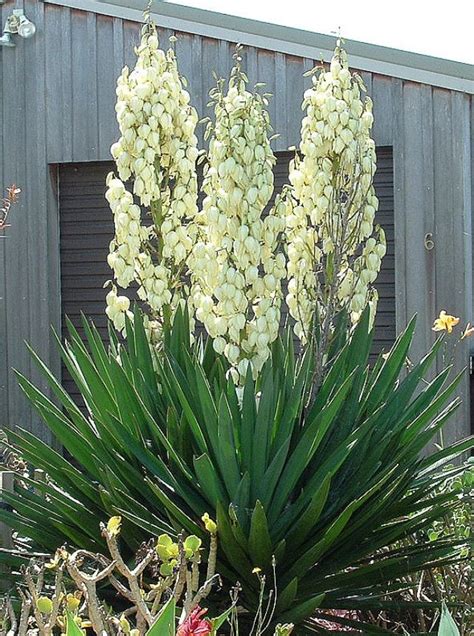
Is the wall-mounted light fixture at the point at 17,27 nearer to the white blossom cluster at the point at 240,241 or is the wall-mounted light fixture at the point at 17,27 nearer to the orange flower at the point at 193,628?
the white blossom cluster at the point at 240,241

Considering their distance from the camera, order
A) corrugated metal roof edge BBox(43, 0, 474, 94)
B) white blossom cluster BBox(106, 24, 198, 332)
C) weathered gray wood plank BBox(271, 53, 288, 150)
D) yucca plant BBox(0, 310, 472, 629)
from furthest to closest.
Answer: weathered gray wood plank BBox(271, 53, 288, 150) → corrugated metal roof edge BBox(43, 0, 474, 94) → white blossom cluster BBox(106, 24, 198, 332) → yucca plant BBox(0, 310, 472, 629)

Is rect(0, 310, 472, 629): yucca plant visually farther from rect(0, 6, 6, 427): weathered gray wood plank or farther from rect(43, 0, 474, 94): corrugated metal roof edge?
rect(0, 6, 6, 427): weathered gray wood plank

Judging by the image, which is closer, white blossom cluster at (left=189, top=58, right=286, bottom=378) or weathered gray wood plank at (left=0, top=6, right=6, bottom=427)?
white blossom cluster at (left=189, top=58, right=286, bottom=378)

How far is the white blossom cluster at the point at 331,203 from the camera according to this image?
3.88 metres

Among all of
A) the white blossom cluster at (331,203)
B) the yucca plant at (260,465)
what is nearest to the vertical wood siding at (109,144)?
the yucca plant at (260,465)

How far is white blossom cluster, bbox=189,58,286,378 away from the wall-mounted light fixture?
155 inches

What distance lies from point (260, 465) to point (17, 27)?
4.75 metres

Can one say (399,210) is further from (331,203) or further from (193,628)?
(193,628)

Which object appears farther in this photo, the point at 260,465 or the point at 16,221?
the point at 16,221

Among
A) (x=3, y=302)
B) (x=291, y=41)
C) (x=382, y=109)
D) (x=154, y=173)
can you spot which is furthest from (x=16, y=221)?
(x=154, y=173)

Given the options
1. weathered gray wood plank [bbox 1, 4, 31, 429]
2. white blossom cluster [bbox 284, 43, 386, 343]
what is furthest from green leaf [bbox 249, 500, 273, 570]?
weathered gray wood plank [bbox 1, 4, 31, 429]

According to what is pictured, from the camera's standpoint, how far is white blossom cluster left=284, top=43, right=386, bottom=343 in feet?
12.7

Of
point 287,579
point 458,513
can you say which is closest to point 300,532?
point 287,579

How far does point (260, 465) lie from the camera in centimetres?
367
